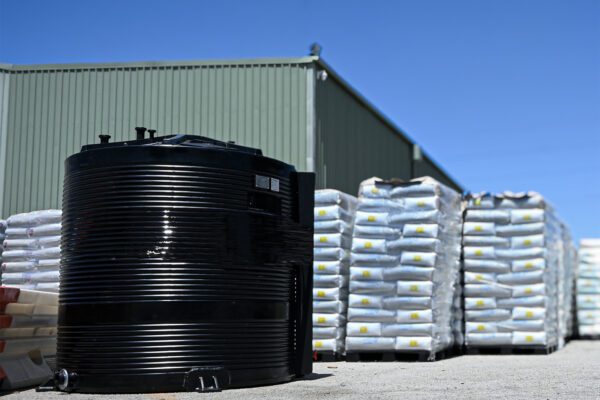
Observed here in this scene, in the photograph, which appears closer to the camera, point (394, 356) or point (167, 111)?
point (394, 356)

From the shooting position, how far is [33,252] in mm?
12039

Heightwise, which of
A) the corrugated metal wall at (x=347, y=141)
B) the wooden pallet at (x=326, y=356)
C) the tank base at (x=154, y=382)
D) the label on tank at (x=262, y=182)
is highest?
the corrugated metal wall at (x=347, y=141)

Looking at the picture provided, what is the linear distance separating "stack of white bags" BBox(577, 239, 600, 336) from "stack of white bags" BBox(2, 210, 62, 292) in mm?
12309

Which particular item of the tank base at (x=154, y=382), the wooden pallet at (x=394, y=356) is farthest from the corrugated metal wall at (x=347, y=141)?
the tank base at (x=154, y=382)

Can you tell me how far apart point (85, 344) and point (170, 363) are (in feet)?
2.56

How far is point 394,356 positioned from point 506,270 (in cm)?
237

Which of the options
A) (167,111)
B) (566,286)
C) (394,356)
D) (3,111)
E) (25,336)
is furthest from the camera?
(566,286)

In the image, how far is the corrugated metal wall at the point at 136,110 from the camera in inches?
624

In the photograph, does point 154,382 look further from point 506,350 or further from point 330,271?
point 506,350

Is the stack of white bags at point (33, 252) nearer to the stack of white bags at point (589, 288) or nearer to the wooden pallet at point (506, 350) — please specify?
the wooden pallet at point (506, 350)

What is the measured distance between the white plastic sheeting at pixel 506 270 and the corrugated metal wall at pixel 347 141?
13.0ft

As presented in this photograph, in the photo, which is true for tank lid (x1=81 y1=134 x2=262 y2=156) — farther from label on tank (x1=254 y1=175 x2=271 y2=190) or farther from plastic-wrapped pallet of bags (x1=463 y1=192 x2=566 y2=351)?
plastic-wrapped pallet of bags (x1=463 y1=192 x2=566 y2=351)

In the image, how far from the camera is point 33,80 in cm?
1705

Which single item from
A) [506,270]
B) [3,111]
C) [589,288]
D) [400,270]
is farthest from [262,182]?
[589,288]
